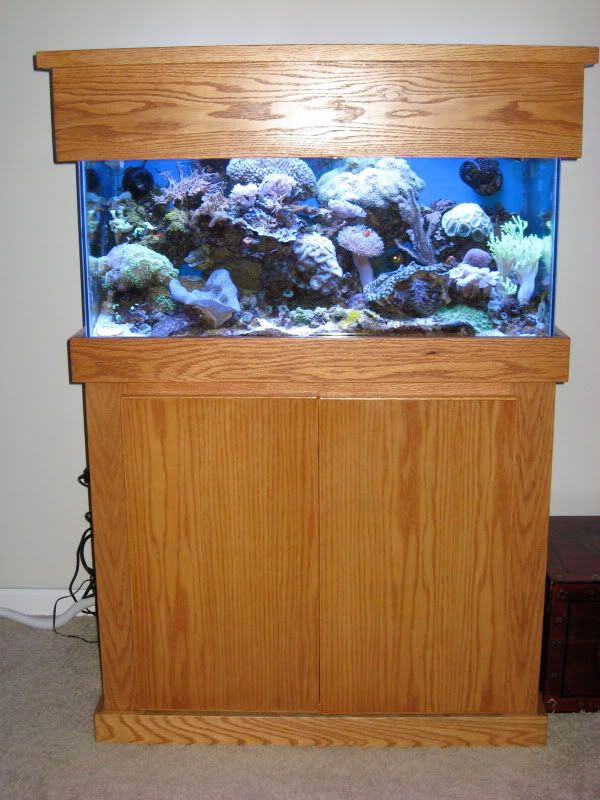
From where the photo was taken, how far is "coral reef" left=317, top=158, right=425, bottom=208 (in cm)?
189

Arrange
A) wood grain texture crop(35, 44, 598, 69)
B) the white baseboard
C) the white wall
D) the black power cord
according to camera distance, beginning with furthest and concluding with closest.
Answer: the white baseboard → the black power cord → the white wall → wood grain texture crop(35, 44, 598, 69)

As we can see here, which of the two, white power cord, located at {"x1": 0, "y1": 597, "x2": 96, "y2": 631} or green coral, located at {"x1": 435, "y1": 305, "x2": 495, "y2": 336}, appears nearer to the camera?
green coral, located at {"x1": 435, "y1": 305, "x2": 495, "y2": 336}

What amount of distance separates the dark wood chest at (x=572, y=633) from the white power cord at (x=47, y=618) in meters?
1.44

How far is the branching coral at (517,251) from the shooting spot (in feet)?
6.26

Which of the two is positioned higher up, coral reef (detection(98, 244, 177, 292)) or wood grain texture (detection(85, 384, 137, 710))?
coral reef (detection(98, 244, 177, 292))

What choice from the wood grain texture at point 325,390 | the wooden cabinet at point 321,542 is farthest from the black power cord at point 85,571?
the wood grain texture at point 325,390

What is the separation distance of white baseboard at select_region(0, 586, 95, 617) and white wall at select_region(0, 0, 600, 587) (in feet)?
0.10

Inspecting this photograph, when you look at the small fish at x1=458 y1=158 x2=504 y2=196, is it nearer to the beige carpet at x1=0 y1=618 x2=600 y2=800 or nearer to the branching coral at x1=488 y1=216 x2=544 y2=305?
the branching coral at x1=488 y1=216 x2=544 y2=305

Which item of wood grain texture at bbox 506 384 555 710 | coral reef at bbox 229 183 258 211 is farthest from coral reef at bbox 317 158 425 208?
wood grain texture at bbox 506 384 555 710

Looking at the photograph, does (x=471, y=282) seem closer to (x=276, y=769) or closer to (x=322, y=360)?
(x=322, y=360)

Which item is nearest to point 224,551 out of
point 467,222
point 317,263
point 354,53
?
point 317,263

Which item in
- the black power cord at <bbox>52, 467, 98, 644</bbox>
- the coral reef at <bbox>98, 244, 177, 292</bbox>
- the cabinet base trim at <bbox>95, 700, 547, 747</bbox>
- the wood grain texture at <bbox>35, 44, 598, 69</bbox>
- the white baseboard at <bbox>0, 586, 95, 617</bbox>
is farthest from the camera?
the white baseboard at <bbox>0, 586, 95, 617</bbox>

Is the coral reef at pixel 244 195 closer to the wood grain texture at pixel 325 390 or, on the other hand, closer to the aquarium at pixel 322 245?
the aquarium at pixel 322 245

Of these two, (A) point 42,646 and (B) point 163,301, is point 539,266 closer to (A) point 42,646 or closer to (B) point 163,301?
(B) point 163,301
